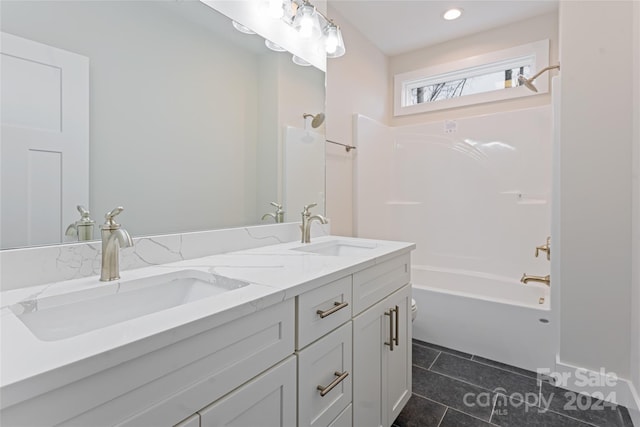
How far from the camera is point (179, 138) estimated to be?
4.03 feet

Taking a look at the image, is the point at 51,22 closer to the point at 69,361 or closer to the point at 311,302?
the point at 69,361

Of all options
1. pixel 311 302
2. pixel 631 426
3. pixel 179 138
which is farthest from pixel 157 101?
pixel 631 426

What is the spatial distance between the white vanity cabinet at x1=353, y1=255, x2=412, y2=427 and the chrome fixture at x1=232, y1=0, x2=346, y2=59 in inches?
49.5

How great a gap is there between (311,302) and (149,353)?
45 cm

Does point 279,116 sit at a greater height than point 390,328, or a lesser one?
greater

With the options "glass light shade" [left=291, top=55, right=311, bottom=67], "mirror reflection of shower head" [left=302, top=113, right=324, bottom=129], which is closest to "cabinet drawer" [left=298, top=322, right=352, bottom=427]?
"mirror reflection of shower head" [left=302, top=113, right=324, bottom=129]

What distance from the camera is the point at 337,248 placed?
1.72m

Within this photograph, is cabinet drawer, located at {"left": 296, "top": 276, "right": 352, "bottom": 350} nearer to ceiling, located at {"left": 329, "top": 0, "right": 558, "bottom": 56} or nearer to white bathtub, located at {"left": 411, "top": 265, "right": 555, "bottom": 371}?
white bathtub, located at {"left": 411, "top": 265, "right": 555, "bottom": 371}

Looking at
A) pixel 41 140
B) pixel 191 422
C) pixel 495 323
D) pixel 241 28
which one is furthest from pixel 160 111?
pixel 495 323

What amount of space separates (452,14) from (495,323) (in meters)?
2.26

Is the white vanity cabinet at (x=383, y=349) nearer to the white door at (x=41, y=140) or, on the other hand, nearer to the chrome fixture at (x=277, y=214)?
the chrome fixture at (x=277, y=214)

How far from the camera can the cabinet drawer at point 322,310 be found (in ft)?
2.88

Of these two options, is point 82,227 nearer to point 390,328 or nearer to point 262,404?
point 262,404

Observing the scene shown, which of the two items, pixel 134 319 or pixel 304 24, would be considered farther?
pixel 304 24
